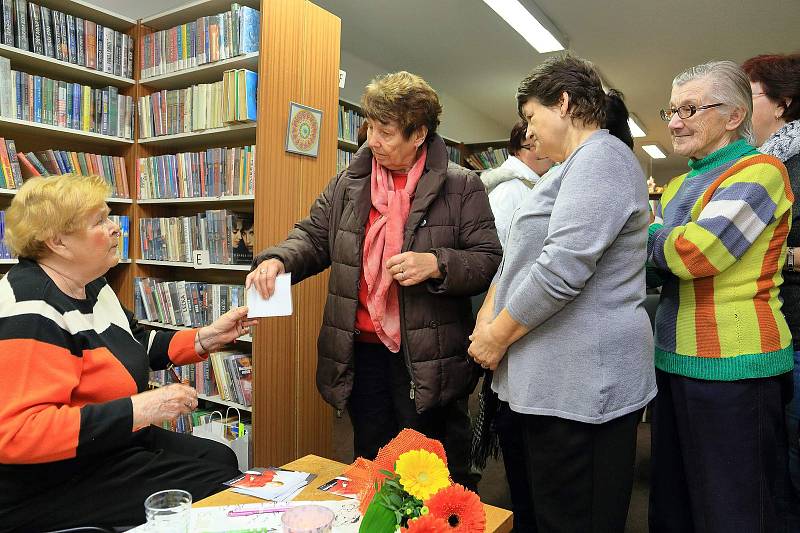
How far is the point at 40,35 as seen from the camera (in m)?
2.84

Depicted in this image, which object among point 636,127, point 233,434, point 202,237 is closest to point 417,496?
point 233,434

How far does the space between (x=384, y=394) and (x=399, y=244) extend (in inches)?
19.2

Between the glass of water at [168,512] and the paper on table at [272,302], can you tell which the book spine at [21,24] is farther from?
the glass of water at [168,512]

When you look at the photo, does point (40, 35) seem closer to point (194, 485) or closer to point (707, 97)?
point (194, 485)

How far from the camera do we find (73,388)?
4.41 feet

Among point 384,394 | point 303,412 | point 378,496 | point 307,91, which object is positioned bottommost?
point 303,412

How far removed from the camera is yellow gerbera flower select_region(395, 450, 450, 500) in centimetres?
76

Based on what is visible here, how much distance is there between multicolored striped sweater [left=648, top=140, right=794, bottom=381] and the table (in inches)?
25.5

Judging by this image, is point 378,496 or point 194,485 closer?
point 378,496

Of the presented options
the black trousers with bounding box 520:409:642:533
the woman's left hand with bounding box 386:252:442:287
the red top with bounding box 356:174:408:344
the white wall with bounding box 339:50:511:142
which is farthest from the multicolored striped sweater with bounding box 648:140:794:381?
the white wall with bounding box 339:50:511:142

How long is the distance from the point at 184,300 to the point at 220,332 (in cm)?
143

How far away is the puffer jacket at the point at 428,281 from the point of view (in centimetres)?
165

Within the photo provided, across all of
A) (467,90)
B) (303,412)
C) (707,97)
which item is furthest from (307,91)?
(467,90)

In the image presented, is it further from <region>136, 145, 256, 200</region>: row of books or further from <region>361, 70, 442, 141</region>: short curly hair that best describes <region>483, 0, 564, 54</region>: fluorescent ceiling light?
<region>361, 70, 442, 141</region>: short curly hair
